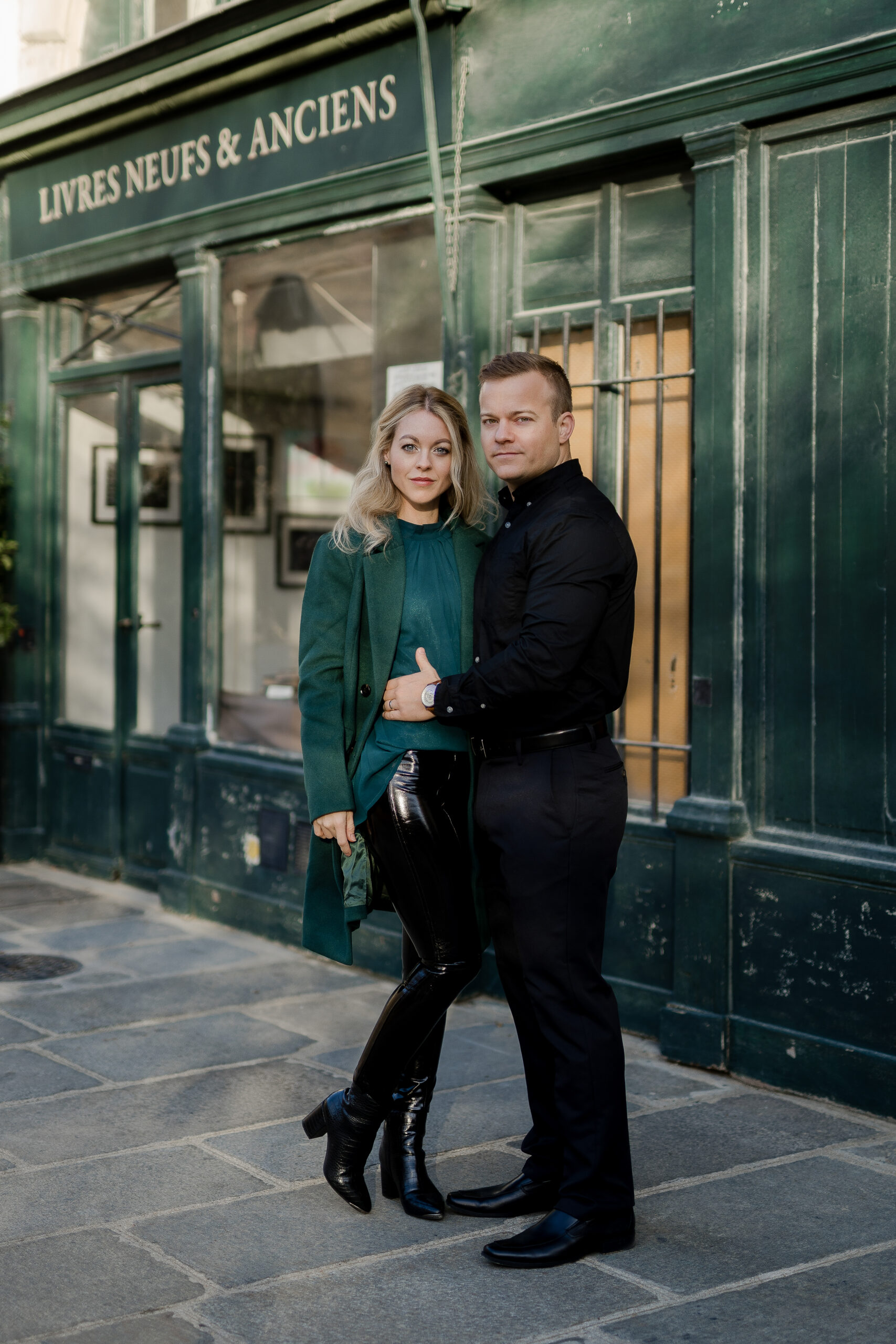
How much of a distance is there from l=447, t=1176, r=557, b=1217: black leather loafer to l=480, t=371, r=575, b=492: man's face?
1792 millimetres

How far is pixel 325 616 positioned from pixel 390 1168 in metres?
1.43

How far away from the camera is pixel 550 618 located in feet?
11.2

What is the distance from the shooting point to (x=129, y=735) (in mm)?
8156

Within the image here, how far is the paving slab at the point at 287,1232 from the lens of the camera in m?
3.43

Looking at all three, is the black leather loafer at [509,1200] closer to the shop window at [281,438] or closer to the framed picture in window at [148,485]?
the shop window at [281,438]

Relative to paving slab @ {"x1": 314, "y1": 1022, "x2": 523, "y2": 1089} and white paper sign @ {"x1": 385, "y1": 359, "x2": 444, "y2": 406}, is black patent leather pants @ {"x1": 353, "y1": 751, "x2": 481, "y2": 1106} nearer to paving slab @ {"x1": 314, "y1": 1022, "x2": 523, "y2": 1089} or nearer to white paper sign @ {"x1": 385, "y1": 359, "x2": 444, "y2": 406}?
paving slab @ {"x1": 314, "y1": 1022, "x2": 523, "y2": 1089}

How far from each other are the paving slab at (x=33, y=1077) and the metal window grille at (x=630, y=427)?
86.9 inches

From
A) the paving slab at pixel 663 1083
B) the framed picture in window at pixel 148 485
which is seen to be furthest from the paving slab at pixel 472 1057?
the framed picture in window at pixel 148 485

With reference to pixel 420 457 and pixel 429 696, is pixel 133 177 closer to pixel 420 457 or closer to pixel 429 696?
pixel 420 457

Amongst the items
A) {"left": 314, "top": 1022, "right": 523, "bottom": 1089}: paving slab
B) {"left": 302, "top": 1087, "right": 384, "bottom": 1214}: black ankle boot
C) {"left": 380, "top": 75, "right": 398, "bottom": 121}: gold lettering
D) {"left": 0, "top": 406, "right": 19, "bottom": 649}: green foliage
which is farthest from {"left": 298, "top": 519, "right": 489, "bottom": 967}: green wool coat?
{"left": 0, "top": 406, "right": 19, "bottom": 649}: green foliage

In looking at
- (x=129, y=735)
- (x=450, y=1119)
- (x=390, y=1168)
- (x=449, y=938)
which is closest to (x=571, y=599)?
(x=449, y=938)

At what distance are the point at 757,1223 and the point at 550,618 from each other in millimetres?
1627

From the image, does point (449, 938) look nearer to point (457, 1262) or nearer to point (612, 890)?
point (457, 1262)

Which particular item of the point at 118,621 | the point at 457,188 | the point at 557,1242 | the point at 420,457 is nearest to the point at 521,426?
the point at 420,457
